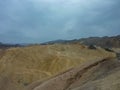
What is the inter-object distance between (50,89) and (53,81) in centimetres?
44

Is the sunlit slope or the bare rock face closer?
the bare rock face

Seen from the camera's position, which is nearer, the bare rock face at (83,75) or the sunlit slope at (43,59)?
the bare rock face at (83,75)

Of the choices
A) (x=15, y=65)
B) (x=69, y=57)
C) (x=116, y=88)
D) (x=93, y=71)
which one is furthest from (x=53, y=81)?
(x=69, y=57)

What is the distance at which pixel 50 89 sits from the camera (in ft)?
34.2

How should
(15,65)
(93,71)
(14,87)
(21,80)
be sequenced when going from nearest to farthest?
1. (93,71)
2. (14,87)
3. (21,80)
4. (15,65)

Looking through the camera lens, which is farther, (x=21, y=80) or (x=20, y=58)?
(x=20, y=58)

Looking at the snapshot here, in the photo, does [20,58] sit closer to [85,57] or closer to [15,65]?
[15,65]

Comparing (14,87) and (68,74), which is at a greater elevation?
(68,74)

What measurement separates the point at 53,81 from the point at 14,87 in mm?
7079

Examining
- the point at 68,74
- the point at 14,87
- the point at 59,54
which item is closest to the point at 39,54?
the point at 59,54

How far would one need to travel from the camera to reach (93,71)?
10.3 m

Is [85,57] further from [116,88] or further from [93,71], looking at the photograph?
[116,88]

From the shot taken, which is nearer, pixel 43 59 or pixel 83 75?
pixel 83 75

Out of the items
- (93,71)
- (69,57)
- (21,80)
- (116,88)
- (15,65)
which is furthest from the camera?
(69,57)
